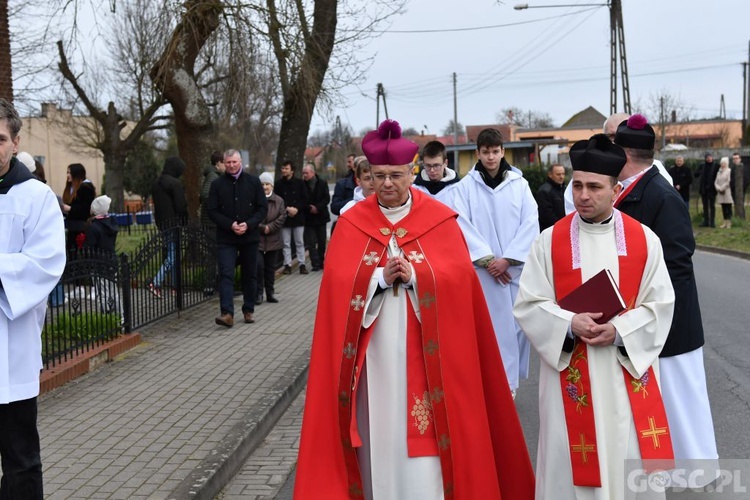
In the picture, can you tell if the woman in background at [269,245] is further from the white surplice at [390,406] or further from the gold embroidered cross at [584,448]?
the gold embroidered cross at [584,448]

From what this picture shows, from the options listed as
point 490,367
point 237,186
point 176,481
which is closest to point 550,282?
point 490,367

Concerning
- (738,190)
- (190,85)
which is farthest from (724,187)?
(190,85)

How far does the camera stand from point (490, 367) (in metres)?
4.65

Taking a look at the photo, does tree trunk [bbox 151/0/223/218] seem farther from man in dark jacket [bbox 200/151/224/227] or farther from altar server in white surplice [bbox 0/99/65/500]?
altar server in white surplice [bbox 0/99/65/500]

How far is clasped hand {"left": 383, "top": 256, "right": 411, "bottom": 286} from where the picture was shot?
4.41m

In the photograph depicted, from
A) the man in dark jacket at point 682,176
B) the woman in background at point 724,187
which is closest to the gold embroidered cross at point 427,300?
the man in dark jacket at point 682,176

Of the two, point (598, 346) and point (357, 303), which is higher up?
point (357, 303)

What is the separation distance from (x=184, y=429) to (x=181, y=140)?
34.6 ft

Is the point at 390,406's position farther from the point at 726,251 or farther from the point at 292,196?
the point at 726,251

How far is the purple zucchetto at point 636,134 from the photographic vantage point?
5.16 metres

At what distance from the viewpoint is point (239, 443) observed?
6.40 metres

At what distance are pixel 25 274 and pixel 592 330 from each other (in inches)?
98.5

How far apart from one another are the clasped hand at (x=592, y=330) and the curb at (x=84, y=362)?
17.3 ft

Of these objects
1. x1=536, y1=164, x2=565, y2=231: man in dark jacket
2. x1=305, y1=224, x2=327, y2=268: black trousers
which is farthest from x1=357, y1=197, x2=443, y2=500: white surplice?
x1=305, y1=224, x2=327, y2=268: black trousers
